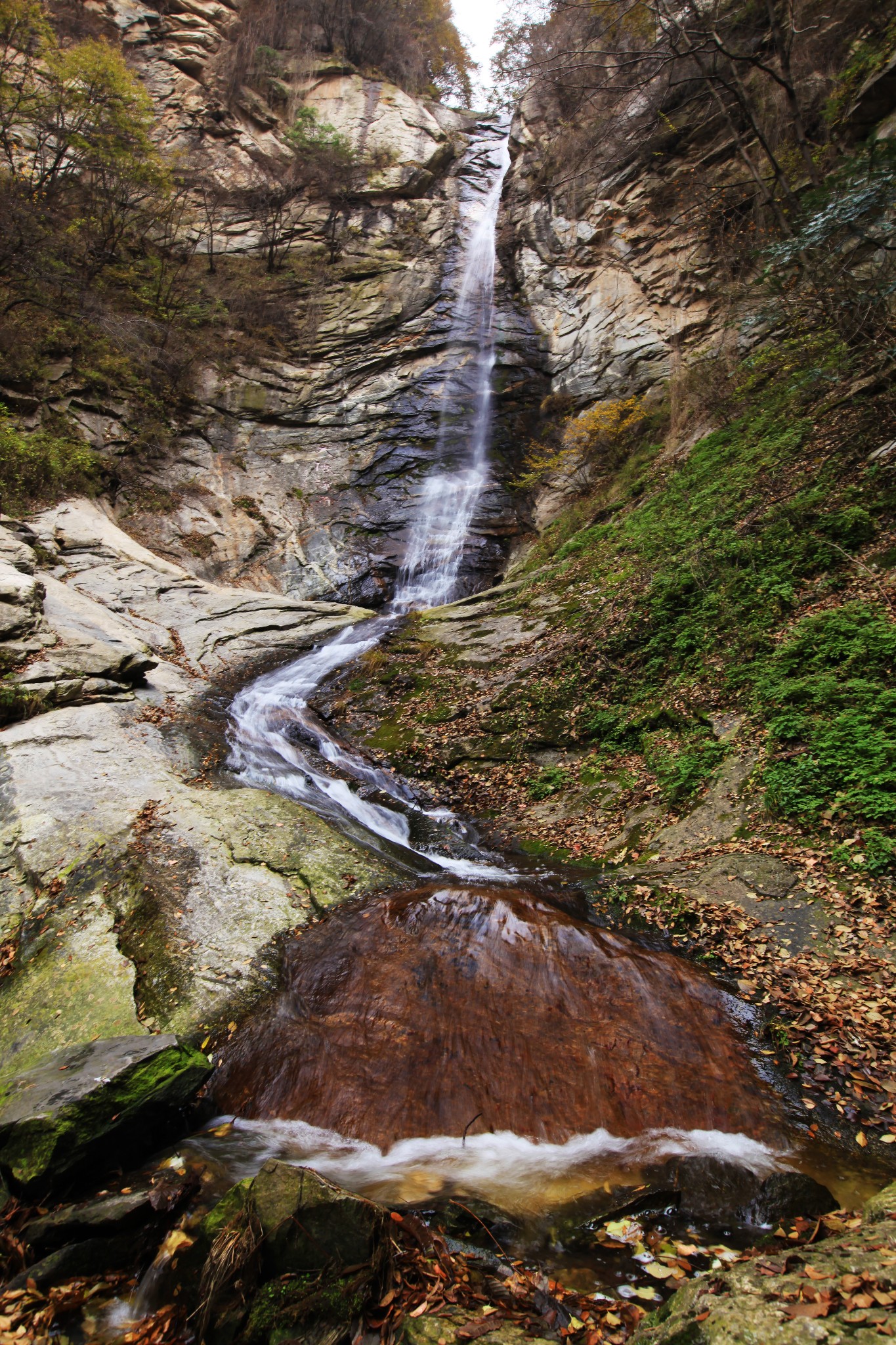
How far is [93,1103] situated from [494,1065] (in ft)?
7.97

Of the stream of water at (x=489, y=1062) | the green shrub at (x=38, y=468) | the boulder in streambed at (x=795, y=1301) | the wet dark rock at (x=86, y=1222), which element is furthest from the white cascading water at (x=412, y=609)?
the green shrub at (x=38, y=468)

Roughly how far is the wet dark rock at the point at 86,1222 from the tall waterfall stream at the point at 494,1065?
518mm

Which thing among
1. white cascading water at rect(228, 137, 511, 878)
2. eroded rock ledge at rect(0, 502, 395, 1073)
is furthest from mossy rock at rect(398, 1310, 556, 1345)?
white cascading water at rect(228, 137, 511, 878)

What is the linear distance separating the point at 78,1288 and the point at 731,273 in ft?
63.1

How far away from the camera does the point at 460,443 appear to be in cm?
2061

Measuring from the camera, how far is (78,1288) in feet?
9.08

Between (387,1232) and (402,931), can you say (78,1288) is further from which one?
(402,931)

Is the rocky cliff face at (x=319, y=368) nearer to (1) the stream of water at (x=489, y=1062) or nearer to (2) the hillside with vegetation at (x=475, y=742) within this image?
(2) the hillside with vegetation at (x=475, y=742)

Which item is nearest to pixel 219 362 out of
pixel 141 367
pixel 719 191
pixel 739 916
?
pixel 141 367

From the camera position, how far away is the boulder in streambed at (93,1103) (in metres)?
3.15

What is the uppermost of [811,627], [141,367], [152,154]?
[152,154]

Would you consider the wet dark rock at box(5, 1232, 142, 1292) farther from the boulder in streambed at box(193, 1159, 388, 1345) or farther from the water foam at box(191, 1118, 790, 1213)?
the water foam at box(191, 1118, 790, 1213)

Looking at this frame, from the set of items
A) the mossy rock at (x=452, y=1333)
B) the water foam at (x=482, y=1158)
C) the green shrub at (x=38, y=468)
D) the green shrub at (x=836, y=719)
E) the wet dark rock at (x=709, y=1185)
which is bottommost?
the water foam at (x=482, y=1158)

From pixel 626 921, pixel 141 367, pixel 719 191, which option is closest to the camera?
pixel 626 921
